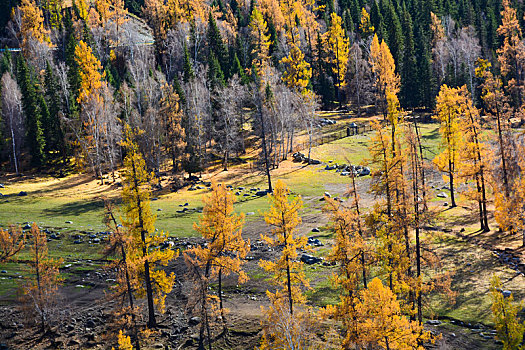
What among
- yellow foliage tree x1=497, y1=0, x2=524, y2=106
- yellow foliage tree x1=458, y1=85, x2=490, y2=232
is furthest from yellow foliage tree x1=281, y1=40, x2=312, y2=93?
yellow foliage tree x1=458, y1=85, x2=490, y2=232

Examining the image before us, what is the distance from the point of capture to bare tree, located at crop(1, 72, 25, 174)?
6950 centimetres

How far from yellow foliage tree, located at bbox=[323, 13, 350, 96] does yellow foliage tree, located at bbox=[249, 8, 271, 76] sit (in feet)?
41.2

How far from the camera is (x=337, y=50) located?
311ft

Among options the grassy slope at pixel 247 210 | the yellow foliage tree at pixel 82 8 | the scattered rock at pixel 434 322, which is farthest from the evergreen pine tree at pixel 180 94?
the scattered rock at pixel 434 322

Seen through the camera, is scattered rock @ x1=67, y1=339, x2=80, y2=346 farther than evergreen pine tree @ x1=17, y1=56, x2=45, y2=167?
No

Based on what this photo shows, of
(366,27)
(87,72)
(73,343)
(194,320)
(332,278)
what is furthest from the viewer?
(366,27)

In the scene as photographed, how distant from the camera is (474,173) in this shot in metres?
42.6

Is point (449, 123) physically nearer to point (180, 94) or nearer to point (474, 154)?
point (474, 154)

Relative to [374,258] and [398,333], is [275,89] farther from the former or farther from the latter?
[398,333]

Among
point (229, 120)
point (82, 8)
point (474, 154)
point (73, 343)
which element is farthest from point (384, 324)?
point (82, 8)

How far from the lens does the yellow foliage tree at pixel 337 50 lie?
3730 inches

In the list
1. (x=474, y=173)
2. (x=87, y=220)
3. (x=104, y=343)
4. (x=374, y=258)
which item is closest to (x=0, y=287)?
(x=104, y=343)

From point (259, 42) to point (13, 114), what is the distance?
47.4 meters

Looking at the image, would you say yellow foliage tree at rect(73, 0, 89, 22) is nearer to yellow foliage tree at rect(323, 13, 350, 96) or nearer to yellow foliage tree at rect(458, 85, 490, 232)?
yellow foliage tree at rect(323, 13, 350, 96)
